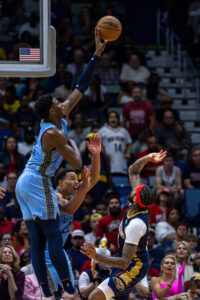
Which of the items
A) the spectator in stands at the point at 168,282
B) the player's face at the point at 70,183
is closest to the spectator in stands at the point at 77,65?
the spectator in stands at the point at 168,282

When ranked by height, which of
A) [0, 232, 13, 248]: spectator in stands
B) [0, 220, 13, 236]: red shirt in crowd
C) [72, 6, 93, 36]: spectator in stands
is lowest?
[0, 220, 13, 236]: red shirt in crowd

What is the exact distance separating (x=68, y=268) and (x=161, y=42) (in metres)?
12.3

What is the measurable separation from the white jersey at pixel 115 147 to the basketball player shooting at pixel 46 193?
581 centimetres

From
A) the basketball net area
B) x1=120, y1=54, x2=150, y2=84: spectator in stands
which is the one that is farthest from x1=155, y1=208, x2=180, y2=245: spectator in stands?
x1=120, y1=54, x2=150, y2=84: spectator in stands

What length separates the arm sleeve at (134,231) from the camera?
27.4 feet

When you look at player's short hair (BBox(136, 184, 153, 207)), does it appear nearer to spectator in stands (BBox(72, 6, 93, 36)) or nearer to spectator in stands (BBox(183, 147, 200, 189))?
spectator in stands (BBox(183, 147, 200, 189))

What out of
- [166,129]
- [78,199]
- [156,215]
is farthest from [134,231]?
A: [166,129]

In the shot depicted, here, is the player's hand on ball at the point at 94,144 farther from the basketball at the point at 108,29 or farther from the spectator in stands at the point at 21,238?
the spectator in stands at the point at 21,238

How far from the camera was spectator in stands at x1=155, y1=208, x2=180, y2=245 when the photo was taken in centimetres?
1172

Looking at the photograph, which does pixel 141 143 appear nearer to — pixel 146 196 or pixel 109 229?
pixel 109 229

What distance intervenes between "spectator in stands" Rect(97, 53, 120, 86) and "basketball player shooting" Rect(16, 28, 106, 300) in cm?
839

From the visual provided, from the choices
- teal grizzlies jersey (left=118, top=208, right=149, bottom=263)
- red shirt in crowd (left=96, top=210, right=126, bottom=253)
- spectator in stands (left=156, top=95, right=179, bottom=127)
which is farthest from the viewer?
spectator in stands (left=156, top=95, right=179, bottom=127)

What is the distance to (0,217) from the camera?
11930 mm

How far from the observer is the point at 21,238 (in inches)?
453
